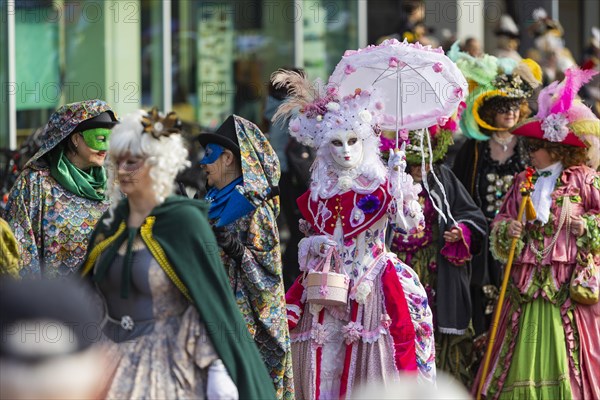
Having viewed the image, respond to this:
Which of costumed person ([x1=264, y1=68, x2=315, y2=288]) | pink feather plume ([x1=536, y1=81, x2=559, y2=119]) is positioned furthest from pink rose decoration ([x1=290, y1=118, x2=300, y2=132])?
costumed person ([x1=264, y1=68, x2=315, y2=288])

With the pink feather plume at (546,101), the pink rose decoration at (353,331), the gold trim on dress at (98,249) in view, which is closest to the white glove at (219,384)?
the gold trim on dress at (98,249)

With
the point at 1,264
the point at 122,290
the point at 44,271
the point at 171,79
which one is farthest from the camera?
the point at 171,79

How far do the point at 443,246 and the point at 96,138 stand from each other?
241cm

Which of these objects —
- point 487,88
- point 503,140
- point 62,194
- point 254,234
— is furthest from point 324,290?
point 487,88

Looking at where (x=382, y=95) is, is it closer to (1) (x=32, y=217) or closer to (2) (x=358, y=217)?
(2) (x=358, y=217)

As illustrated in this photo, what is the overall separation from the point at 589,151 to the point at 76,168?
3.24m

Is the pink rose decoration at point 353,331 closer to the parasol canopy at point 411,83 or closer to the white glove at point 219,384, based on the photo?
the parasol canopy at point 411,83

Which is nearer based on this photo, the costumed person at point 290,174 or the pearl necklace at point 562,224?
the pearl necklace at point 562,224

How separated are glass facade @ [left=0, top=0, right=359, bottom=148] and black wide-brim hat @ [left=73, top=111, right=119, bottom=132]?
5270 mm

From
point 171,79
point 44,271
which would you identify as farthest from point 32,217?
point 171,79

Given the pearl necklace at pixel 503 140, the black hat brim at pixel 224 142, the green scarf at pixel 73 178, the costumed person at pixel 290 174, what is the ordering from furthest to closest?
the costumed person at pixel 290 174 → the pearl necklace at pixel 503 140 → the black hat brim at pixel 224 142 → the green scarf at pixel 73 178

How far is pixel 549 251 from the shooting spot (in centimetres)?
832

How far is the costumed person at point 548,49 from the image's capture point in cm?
1303

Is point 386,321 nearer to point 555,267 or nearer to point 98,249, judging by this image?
point 555,267
